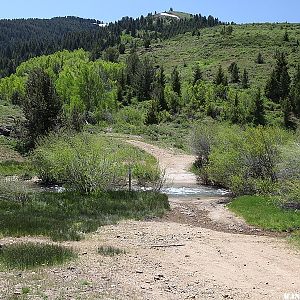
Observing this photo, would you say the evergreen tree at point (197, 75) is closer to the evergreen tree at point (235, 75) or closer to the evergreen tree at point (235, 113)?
the evergreen tree at point (235, 75)

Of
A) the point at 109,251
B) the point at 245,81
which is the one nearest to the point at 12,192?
the point at 109,251

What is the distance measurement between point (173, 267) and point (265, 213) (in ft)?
35.2

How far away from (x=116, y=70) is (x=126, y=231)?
8176 cm

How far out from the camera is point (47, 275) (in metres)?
14.7

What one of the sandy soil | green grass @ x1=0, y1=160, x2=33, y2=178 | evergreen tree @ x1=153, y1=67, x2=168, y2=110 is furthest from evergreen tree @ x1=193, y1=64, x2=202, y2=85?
the sandy soil

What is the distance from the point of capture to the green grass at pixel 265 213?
24031 mm

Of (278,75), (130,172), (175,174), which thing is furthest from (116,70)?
(130,172)

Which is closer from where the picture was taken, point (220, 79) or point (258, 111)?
point (258, 111)

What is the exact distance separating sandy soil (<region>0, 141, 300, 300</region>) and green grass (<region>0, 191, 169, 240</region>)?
3.71 feet

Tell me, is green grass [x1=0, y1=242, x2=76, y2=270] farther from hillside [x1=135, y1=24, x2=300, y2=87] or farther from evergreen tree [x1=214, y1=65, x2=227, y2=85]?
hillside [x1=135, y1=24, x2=300, y2=87]

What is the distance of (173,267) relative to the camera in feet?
54.2

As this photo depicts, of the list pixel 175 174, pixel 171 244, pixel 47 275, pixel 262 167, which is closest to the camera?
pixel 47 275

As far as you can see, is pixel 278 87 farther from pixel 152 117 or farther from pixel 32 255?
pixel 32 255

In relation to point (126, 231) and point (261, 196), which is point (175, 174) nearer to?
point (261, 196)
